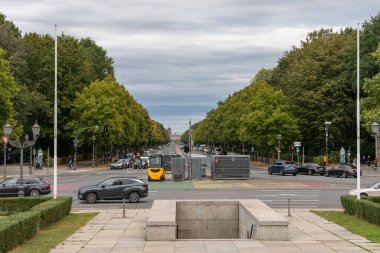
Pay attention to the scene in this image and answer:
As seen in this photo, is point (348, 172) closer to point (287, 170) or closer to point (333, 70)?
point (287, 170)

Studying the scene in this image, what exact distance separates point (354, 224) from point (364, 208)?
134 cm

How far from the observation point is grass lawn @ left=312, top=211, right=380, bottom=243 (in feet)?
72.4

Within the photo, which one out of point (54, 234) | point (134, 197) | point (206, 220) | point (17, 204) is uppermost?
point (17, 204)

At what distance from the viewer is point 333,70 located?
93875 millimetres

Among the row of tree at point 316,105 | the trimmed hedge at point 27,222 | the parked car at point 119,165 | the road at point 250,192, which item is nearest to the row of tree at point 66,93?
the parked car at point 119,165

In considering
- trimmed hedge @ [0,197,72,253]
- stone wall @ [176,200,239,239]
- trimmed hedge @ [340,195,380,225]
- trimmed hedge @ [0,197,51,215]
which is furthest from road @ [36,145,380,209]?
trimmed hedge @ [0,197,72,253]

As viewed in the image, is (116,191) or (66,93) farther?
(66,93)

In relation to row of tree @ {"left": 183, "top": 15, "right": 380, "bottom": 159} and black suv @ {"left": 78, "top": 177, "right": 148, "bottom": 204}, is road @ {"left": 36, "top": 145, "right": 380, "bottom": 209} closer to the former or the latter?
black suv @ {"left": 78, "top": 177, "right": 148, "bottom": 204}

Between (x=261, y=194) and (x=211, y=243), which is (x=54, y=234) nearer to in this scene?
(x=211, y=243)

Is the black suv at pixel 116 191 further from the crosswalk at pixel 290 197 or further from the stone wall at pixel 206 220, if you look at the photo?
the stone wall at pixel 206 220

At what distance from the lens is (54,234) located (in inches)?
883

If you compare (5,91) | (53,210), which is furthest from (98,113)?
(53,210)

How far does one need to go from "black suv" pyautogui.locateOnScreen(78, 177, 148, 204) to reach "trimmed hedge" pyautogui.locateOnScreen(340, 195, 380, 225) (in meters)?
13.0

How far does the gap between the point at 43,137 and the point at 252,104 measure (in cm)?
3471
